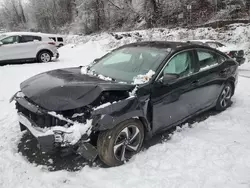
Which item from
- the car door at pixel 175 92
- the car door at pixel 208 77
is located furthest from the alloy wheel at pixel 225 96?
the car door at pixel 175 92

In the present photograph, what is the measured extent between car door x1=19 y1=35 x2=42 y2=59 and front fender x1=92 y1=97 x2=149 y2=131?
9.58 m

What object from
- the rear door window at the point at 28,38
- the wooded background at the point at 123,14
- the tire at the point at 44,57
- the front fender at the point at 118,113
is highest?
the wooded background at the point at 123,14

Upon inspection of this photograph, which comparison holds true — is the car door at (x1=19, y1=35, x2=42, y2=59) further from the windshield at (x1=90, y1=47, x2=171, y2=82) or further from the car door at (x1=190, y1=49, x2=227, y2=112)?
the car door at (x1=190, y1=49, x2=227, y2=112)

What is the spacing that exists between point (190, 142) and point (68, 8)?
1566 inches

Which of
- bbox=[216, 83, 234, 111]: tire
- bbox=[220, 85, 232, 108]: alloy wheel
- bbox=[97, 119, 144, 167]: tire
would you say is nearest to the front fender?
bbox=[97, 119, 144, 167]: tire

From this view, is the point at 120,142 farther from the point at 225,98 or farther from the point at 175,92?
the point at 225,98

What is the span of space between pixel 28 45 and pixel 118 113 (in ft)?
32.1

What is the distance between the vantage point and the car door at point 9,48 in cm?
1092

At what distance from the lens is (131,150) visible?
139 inches

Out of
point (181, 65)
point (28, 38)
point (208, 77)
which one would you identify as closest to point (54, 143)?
point (181, 65)

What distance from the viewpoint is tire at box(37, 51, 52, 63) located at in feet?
38.9

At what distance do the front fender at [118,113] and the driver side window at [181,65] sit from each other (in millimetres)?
715

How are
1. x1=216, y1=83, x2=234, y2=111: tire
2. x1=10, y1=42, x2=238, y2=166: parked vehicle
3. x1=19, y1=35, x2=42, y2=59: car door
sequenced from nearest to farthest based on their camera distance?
x1=10, y1=42, x2=238, y2=166: parked vehicle, x1=216, y1=83, x2=234, y2=111: tire, x1=19, y1=35, x2=42, y2=59: car door

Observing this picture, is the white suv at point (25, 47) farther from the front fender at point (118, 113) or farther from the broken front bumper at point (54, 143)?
the front fender at point (118, 113)
